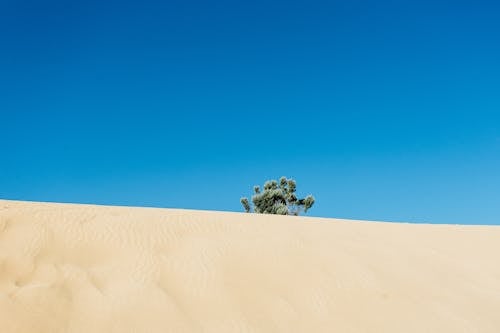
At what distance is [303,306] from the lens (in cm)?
786

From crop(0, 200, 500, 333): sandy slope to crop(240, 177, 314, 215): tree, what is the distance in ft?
90.2

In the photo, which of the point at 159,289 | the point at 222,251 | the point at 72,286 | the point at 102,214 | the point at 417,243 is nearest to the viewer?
the point at 72,286

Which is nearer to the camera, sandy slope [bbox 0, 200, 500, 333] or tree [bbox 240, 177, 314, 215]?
sandy slope [bbox 0, 200, 500, 333]

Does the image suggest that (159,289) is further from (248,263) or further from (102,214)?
(102,214)

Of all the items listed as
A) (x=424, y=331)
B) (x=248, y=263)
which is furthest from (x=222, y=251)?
(x=424, y=331)

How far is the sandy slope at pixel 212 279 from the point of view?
270 inches

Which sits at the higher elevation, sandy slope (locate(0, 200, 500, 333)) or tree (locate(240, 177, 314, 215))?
tree (locate(240, 177, 314, 215))

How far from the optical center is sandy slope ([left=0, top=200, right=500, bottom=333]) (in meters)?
6.85

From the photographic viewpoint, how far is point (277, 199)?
4019cm

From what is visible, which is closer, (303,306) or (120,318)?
(120,318)

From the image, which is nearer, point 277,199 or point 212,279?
point 212,279

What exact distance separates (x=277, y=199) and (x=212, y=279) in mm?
32113

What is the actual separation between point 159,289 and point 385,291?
458 cm

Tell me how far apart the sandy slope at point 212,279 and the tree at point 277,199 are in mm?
27501
